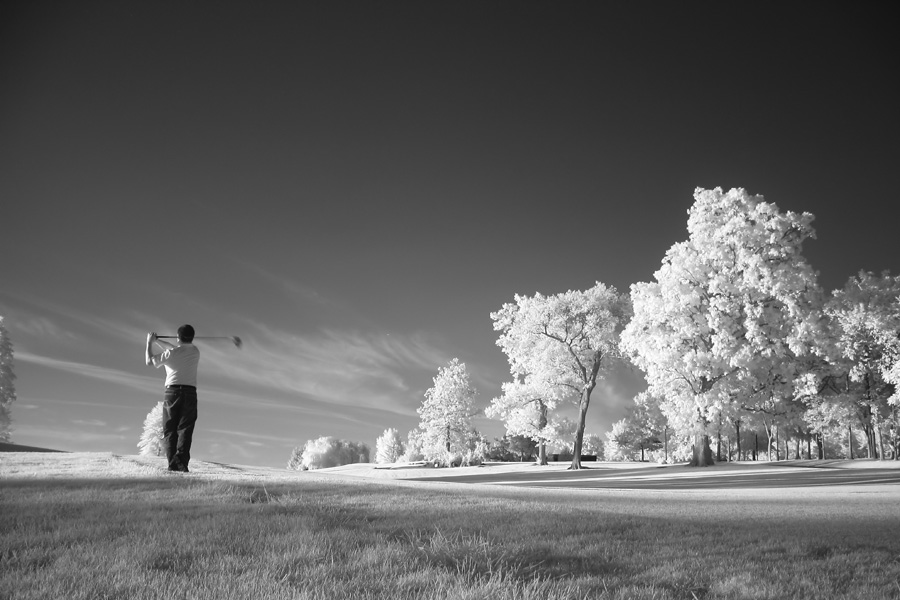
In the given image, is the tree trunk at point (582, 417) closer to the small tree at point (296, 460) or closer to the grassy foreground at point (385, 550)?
the grassy foreground at point (385, 550)

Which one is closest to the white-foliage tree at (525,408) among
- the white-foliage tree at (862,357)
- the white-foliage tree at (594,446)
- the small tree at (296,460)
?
the white-foliage tree at (862,357)

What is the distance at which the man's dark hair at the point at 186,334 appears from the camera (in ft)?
38.4

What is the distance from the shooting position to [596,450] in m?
109

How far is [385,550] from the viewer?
5.25 m

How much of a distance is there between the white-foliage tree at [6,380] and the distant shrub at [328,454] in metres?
65.7

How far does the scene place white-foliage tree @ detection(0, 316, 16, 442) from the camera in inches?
A: 1711

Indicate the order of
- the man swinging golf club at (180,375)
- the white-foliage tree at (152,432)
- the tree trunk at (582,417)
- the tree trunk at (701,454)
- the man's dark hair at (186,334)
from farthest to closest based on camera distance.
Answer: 1. the white-foliage tree at (152,432)
2. the tree trunk at (582,417)
3. the tree trunk at (701,454)
4. the man's dark hair at (186,334)
5. the man swinging golf club at (180,375)

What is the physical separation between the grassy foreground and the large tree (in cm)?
3283

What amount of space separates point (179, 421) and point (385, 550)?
802cm

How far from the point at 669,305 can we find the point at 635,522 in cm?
2411

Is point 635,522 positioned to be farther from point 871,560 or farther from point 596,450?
point 596,450

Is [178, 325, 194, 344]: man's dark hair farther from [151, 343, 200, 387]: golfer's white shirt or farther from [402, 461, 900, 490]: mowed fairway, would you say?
[402, 461, 900, 490]: mowed fairway

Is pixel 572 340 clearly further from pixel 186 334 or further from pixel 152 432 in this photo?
pixel 152 432

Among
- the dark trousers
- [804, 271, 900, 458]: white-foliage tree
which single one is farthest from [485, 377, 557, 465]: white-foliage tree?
the dark trousers
